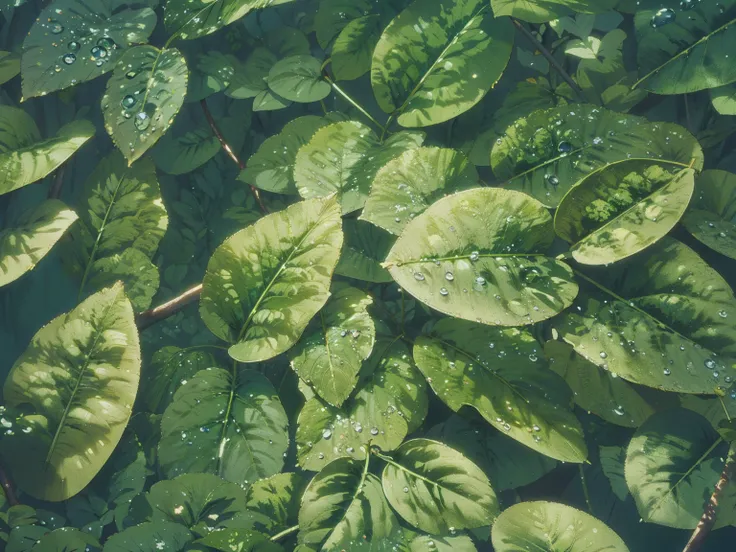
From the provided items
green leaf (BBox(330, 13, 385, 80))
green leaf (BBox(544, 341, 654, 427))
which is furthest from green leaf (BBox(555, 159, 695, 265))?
green leaf (BBox(330, 13, 385, 80))

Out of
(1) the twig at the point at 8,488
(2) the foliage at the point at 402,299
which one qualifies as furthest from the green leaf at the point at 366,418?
(1) the twig at the point at 8,488

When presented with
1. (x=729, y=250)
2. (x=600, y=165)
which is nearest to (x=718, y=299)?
(x=729, y=250)

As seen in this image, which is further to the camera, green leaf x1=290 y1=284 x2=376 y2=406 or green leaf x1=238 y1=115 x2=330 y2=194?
green leaf x1=238 y1=115 x2=330 y2=194

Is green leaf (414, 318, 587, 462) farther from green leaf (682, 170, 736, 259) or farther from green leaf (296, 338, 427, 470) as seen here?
green leaf (682, 170, 736, 259)

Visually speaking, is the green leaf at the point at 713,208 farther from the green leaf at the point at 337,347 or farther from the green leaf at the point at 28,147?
the green leaf at the point at 28,147

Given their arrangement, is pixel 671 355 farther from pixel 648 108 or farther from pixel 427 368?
pixel 648 108

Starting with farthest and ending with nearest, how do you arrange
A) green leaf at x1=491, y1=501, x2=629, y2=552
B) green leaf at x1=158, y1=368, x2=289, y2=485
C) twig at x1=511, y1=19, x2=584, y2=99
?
1. twig at x1=511, y1=19, x2=584, y2=99
2. green leaf at x1=158, y1=368, x2=289, y2=485
3. green leaf at x1=491, y1=501, x2=629, y2=552
